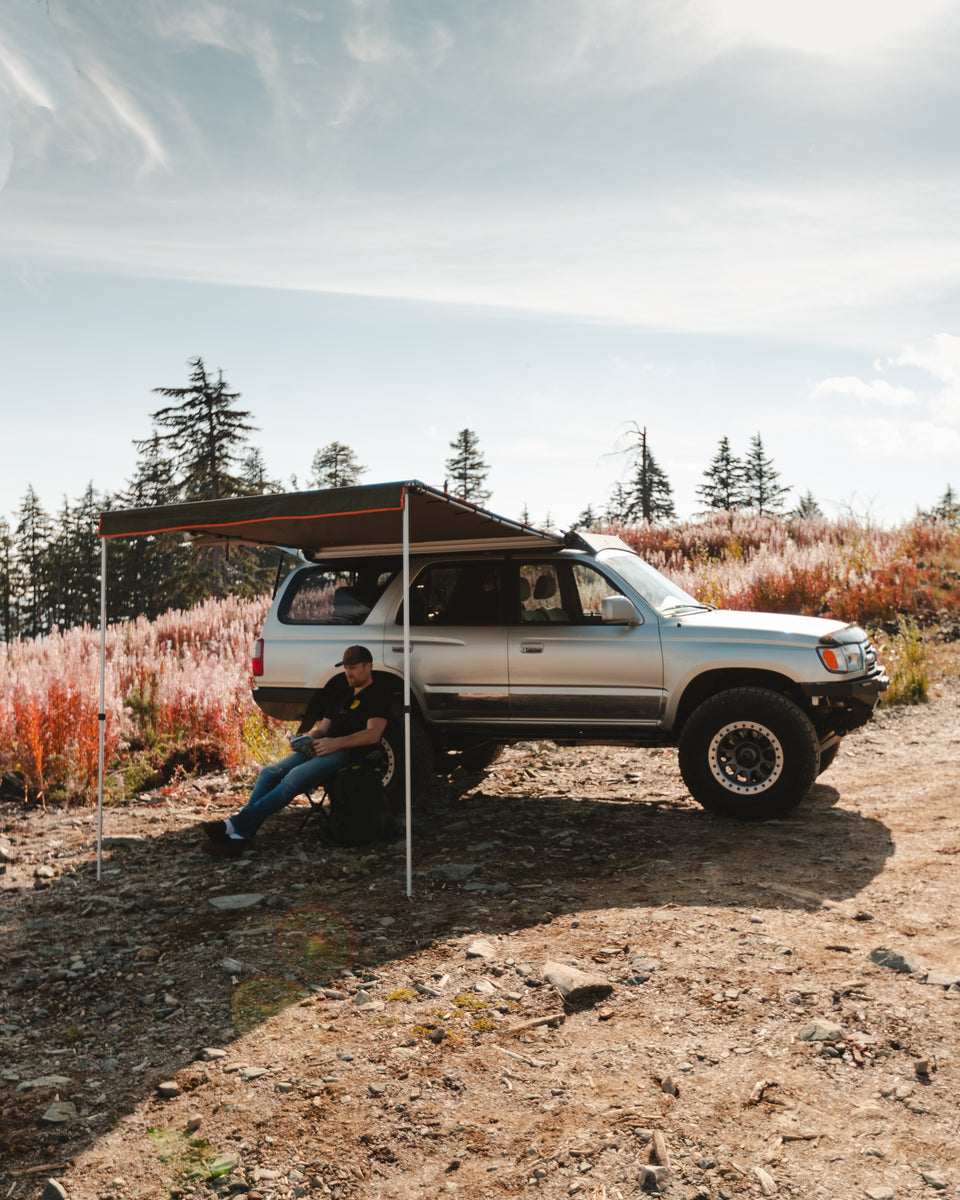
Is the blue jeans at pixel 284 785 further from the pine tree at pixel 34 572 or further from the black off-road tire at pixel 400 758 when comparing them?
the pine tree at pixel 34 572

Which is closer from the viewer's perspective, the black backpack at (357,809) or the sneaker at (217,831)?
the sneaker at (217,831)

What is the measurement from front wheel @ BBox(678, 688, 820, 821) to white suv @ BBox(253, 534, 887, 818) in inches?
0.4

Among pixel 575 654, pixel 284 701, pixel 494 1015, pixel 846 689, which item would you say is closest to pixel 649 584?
pixel 575 654

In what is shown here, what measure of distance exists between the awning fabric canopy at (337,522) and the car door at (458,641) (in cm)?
29

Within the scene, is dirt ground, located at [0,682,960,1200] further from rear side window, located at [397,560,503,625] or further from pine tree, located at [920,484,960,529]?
pine tree, located at [920,484,960,529]

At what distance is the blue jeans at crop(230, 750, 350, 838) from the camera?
23.9 feet

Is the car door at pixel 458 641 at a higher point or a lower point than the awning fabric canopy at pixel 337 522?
lower

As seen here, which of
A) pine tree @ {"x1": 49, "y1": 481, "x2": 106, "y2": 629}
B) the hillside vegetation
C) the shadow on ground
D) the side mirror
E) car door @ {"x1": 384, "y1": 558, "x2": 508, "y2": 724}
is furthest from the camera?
pine tree @ {"x1": 49, "y1": 481, "x2": 106, "y2": 629}

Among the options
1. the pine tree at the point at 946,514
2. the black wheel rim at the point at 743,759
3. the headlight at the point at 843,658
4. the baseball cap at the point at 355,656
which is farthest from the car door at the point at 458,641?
the pine tree at the point at 946,514

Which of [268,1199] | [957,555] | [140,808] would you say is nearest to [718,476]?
[957,555]

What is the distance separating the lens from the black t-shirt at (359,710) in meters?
7.56

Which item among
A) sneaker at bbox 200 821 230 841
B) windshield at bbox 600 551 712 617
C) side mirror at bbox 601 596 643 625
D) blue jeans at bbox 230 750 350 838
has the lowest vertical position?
sneaker at bbox 200 821 230 841

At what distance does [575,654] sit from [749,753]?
5.10ft

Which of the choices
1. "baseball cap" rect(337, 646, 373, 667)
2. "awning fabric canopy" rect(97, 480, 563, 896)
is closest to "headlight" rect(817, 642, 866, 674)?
"awning fabric canopy" rect(97, 480, 563, 896)
